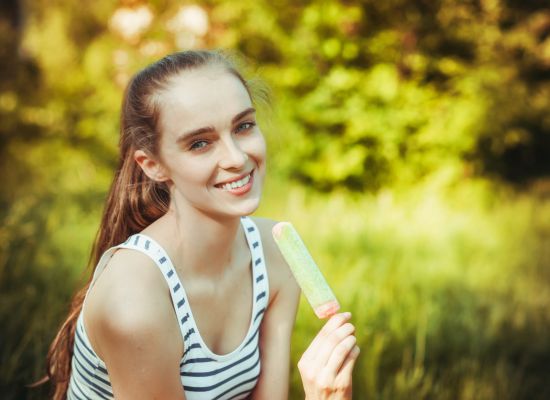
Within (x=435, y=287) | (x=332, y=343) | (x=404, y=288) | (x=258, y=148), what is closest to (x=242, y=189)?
(x=258, y=148)

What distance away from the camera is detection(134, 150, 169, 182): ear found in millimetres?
1938

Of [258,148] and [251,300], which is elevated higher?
[258,148]

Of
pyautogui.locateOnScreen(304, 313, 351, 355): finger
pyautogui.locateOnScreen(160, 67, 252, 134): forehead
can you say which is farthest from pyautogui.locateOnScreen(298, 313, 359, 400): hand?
pyautogui.locateOnScreen(160, 67, 252, 134): forehead

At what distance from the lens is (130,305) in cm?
170

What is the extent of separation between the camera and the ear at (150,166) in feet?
6.36

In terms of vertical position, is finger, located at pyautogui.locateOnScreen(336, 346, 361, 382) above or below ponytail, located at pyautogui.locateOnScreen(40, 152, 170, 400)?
below

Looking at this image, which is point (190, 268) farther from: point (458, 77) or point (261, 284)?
point (458, 77)

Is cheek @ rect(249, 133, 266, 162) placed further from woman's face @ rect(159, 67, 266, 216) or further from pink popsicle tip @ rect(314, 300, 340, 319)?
pink popsicle tip @ rect(314, 300, 340, 319)

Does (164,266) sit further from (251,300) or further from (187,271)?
(251,300)

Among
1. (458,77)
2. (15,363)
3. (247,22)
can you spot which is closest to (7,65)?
(247,22)

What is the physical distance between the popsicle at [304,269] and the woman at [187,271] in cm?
5

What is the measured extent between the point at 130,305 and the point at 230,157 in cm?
52

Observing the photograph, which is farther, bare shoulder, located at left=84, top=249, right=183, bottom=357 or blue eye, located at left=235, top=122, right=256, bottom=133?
blue eye, located at left=235, top=122, right=256, bottom=133

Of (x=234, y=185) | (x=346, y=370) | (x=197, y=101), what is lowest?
(x=346, y=370)
